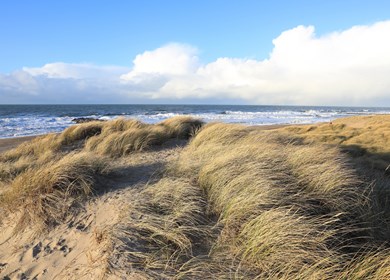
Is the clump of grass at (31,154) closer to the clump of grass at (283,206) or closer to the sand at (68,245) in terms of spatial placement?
the sand at (68,245)

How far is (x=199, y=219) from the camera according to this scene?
12.6ft

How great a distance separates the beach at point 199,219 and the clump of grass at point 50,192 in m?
0.02

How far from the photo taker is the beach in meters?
3.01

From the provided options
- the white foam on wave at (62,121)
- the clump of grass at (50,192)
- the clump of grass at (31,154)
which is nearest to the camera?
the clump of grass at (50,192)

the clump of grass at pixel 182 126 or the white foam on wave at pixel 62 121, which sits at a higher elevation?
the clump of grass at pixel 182 126

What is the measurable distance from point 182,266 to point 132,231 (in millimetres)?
820

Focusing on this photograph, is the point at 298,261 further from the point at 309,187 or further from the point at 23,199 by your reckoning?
the point at 23,199

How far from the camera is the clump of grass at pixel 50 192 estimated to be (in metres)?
4.30

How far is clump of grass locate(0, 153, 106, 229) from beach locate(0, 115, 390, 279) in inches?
0.7

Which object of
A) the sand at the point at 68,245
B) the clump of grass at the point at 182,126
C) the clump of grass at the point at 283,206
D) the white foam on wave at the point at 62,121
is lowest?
the white foam on wave at the point at 62,121

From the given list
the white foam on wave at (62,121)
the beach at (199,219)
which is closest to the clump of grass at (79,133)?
the white foam on wave at (62,121)

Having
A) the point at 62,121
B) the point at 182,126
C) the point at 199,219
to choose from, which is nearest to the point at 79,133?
the point at 182,126

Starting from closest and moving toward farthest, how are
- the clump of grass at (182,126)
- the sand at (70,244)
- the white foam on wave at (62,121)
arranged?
the sand at (70,244), the clump of grass at (182,126), the white foam on wave at (62,121)

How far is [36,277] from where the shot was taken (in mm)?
3377
